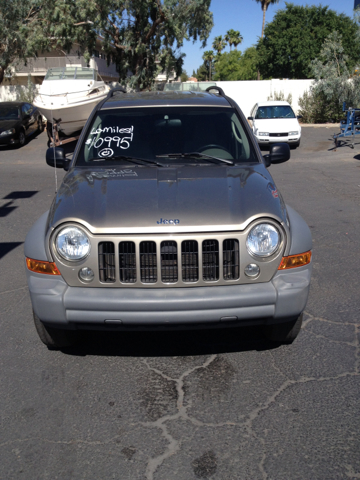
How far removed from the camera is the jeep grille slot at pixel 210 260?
3.29m

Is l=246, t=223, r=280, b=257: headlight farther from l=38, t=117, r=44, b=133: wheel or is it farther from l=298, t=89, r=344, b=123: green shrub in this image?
l=298, t=89, r=344, b=123: green shrub

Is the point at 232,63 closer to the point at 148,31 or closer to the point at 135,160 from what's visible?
the point at 148,31

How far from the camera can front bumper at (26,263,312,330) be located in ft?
10.5

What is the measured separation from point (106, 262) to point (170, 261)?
42 centimetres

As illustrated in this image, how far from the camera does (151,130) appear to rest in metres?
4.69

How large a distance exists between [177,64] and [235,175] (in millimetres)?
23074

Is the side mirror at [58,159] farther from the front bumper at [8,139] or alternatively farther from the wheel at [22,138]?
the wheel at [22,138]

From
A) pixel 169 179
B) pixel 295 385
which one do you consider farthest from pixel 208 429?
pixel 169 179

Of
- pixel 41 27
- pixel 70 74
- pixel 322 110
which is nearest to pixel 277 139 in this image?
pixel 70 74

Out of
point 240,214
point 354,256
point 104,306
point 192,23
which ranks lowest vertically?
point 354,256

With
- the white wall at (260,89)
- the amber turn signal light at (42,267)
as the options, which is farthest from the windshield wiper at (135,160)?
the white wall at (260,89)

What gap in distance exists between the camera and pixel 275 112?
19422mm

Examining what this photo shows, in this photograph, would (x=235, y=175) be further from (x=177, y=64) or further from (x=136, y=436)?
(x=177, y=64)

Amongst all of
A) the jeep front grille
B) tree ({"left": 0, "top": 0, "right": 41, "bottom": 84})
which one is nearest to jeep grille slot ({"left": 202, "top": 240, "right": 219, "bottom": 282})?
the jeep front grille
